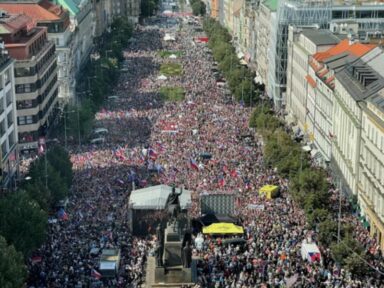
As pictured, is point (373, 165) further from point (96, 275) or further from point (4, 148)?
point (4, 148)

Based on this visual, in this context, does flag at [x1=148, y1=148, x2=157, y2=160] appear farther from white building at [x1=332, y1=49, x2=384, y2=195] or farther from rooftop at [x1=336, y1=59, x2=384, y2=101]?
rooftop at [x1=336, y1=59, x2=384, y2=101]

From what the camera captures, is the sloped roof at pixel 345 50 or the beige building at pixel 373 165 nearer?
the beige building at pixel 373 165

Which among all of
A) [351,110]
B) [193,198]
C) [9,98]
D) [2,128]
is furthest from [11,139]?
[351,110]

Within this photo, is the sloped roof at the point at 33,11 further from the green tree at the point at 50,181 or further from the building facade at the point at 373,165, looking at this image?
the building facade at the point at 373,165

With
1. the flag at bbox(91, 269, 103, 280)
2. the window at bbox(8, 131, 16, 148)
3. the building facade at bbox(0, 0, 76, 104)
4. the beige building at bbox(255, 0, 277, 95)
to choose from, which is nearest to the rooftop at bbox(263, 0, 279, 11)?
the beige building at bbox(255, 0, 277, 95)

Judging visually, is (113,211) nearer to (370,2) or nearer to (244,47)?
(370,2)

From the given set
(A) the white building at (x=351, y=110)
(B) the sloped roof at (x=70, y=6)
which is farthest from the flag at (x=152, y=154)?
(B) the sloped roof at (x=70, y=6)

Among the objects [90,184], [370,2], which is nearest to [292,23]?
[370,2]
